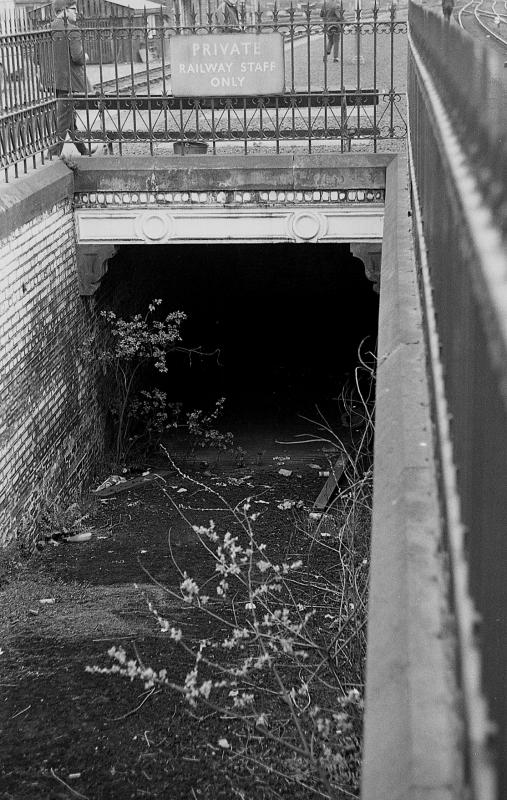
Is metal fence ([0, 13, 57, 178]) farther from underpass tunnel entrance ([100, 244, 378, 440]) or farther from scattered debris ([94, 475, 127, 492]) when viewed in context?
scattered debris ([94, 475, 127, 492])

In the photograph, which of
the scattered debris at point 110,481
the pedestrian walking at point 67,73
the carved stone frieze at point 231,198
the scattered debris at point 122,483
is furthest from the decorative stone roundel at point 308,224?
the scattered debris at point 110,481

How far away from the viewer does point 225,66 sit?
37.2 ft

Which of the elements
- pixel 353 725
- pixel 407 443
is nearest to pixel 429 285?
pixel 407 443

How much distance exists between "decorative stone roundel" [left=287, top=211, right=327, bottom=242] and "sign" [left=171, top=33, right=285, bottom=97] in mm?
1297

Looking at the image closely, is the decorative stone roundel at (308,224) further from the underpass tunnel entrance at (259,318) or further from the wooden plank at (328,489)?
the underpass tunnel entrance at (259,318)

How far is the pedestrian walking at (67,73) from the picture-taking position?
11.4 meters

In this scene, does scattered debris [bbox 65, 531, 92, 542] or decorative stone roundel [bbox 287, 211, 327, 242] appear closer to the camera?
scattered debris [bbox 65, 531, 92, 542]

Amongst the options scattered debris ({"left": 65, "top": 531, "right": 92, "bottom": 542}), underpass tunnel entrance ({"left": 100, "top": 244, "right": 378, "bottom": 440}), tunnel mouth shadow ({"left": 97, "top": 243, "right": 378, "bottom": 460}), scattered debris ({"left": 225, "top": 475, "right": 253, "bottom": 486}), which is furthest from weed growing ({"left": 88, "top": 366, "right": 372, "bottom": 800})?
underpass tunnel entrance ({"left": 100, "top": 244, "right": 378, "bottom": 440})

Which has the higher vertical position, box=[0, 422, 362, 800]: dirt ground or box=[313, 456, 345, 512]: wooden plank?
box=[0, 422, 362, 800]: dirt ground

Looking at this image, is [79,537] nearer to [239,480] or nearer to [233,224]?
[239,480]

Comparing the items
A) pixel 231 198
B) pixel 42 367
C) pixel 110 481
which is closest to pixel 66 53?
pixel 231 198

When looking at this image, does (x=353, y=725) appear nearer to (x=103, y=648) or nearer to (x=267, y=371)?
(x=103, y=648)

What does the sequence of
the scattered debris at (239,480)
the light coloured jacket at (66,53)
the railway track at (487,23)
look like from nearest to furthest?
the light coloured jacket at (66,53), the scattered debris at (239,480), the railway track at (487,23)

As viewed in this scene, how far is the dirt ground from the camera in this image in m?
5.33
